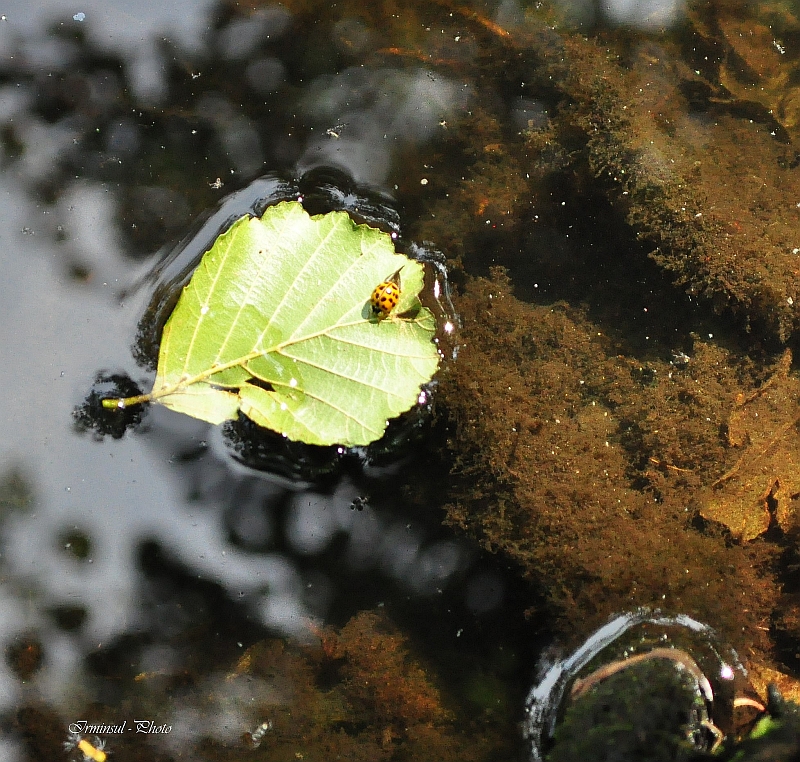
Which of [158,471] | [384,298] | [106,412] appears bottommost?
[158,471]

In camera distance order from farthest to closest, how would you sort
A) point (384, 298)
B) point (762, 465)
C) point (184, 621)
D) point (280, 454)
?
point (762, 465) → point (280, 454) → point (184, 621) → point (384, 298)

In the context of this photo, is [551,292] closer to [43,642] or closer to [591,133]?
[591,133]

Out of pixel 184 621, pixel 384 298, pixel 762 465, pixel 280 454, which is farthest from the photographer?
pixel 762 465

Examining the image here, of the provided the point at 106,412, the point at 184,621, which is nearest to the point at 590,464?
the point at 184,621

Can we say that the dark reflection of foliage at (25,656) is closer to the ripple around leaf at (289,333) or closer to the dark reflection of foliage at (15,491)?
the dark reflection of foliage at (15,491)

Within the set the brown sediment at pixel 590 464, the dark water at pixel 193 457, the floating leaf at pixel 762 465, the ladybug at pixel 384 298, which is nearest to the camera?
the ladybug at pixel 384 298

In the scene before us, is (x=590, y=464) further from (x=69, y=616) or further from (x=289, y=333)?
(x=69, y=616)

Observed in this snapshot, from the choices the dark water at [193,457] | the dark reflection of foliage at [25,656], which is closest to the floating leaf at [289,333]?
the dark water at [193,457]
